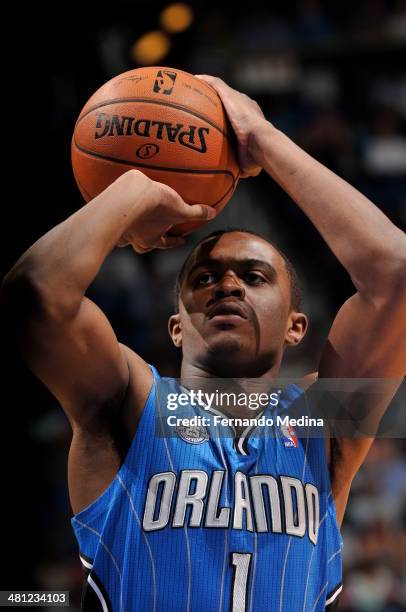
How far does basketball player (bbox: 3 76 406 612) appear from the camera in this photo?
6.84 ft

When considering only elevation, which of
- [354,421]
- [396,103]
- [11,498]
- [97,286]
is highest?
[396,103]

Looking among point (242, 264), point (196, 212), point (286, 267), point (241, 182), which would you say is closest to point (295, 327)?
point (286, 267)

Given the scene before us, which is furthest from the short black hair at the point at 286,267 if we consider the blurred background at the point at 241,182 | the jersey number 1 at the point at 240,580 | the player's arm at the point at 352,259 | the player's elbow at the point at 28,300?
the blurred background at the point at 241,182

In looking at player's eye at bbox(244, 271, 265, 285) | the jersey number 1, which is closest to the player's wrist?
player's eye at bbox(244, 271, 265, 285)

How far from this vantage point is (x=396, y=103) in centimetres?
743

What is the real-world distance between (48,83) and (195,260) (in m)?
3.28

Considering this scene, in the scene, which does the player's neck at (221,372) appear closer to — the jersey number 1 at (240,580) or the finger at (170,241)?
the finger at (170,241)

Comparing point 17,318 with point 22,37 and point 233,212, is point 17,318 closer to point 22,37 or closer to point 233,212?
point 22,37

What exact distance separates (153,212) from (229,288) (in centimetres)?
33

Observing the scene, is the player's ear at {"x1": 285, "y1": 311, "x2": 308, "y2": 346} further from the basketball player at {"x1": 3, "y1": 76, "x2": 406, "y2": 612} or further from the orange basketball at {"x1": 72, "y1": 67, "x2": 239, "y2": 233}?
the orange basketball at {"x1": 72, "y1": 67, "x2": 239, "y2": 233}

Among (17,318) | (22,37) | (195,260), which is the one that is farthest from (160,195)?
(22,37)

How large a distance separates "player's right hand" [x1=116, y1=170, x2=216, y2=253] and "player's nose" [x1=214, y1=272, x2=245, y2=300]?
0.18 m

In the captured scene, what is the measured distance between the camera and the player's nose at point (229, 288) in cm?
241

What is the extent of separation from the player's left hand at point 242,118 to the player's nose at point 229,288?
36 cm
